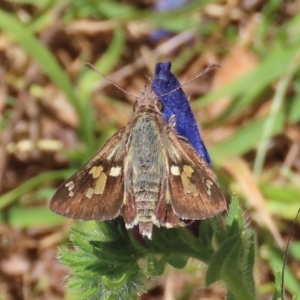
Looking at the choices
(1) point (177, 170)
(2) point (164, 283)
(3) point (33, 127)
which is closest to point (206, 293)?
(2) point (164, 283)

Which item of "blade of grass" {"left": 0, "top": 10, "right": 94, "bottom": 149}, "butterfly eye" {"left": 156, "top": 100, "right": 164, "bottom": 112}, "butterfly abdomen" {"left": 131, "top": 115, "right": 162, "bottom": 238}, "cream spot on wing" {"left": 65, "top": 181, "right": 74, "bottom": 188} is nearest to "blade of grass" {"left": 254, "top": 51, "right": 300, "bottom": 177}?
"blade of grass" {"left": 0, "top": 10, "right": 94, "bottom": 149}

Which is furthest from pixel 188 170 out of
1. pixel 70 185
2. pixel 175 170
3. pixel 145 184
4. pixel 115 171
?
pixel 70 185

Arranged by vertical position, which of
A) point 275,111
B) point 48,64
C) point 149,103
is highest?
point 48,64

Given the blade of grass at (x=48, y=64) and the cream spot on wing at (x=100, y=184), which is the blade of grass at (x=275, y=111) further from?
the cream spot on wing at (x=100, y=184)

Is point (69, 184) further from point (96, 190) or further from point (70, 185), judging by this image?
point (96, 190)

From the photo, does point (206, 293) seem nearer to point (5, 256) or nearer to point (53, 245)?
point (53, 245)
